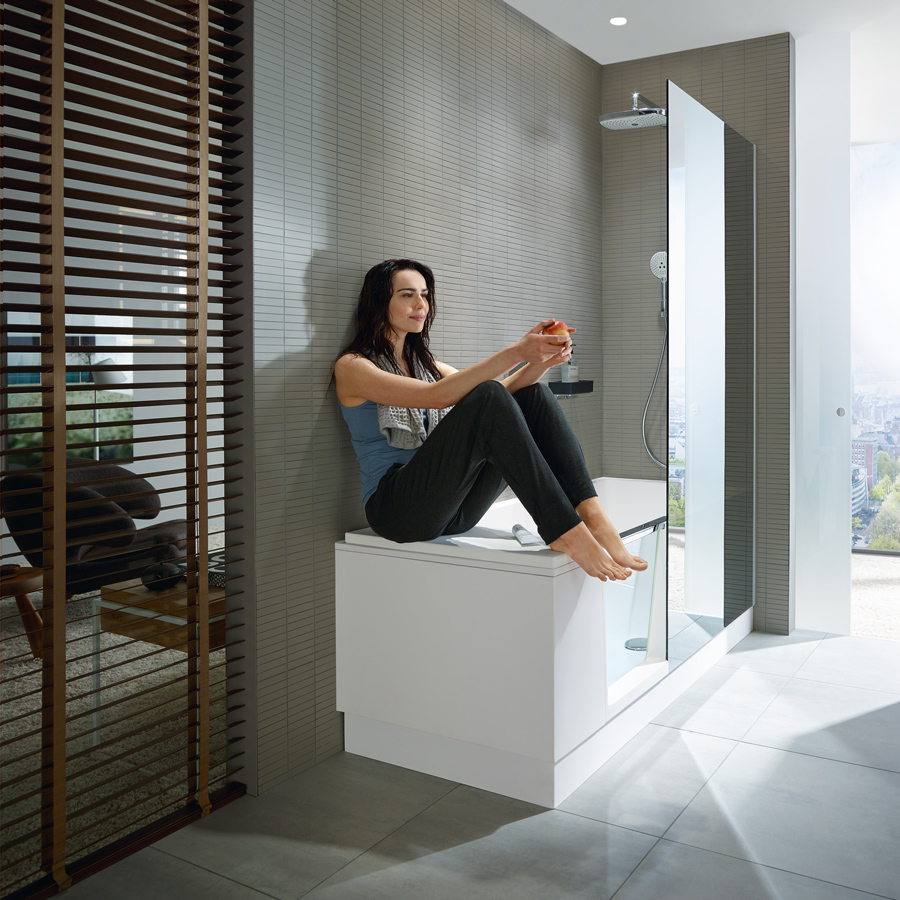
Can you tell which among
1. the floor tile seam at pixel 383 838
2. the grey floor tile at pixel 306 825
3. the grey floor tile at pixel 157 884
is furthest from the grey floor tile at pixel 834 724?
the grey floor tile at pixel 157 884

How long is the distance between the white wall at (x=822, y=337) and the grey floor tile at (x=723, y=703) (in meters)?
0.77

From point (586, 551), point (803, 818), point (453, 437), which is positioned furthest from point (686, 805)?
point (453, 437)

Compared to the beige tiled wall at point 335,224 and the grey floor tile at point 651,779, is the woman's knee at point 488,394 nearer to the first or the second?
the beige tiled wall at point 335,224

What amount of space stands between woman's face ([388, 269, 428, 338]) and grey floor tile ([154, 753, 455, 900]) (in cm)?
128

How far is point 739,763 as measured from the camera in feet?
7.93

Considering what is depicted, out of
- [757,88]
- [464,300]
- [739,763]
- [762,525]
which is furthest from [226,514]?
[757,88]

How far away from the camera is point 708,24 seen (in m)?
3.46

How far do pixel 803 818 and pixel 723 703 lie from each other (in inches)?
31.1

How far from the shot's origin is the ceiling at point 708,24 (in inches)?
128

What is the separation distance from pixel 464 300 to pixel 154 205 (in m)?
1.33

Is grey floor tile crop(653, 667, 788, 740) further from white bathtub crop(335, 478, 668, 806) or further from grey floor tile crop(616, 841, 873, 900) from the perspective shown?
grey floor tile crop(616, 841, 873, 900)

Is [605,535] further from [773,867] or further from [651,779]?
[773,867]

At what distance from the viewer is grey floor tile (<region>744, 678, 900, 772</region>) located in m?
2.49

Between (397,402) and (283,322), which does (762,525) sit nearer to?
(397,402)
